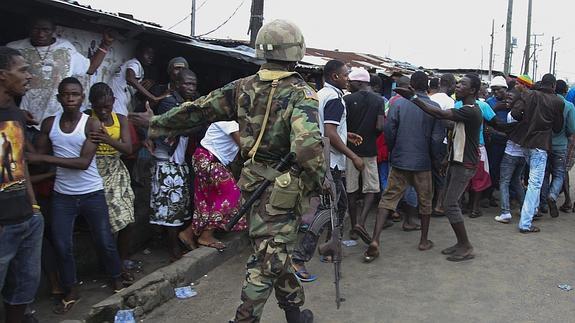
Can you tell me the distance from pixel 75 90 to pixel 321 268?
2680 millimetres

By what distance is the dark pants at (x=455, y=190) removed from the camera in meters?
5.11

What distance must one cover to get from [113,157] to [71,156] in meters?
0.52

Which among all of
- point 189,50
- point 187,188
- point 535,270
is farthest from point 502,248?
point 189,50

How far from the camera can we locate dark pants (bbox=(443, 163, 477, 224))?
511 cm

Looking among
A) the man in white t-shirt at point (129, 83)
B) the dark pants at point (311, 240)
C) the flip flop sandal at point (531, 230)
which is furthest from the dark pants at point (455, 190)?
the man in white t-shirt at point (129, 83)

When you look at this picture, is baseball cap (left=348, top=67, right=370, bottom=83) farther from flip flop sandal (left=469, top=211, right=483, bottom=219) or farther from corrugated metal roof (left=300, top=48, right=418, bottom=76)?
flip flop sandal (left=469, top=211, right=483, bottom=219)

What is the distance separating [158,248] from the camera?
5.45m

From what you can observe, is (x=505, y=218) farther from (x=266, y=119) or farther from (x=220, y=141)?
(x=266, y=119)

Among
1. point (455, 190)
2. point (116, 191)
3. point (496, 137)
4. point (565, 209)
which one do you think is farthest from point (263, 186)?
point (565, 209)

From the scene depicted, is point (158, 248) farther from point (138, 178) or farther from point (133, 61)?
point (133, 61)

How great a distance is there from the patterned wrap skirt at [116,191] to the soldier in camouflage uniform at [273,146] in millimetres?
1176

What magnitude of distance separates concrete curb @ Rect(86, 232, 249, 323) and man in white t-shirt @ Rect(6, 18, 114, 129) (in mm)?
1603

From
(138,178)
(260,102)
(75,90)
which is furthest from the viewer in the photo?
(138,178)

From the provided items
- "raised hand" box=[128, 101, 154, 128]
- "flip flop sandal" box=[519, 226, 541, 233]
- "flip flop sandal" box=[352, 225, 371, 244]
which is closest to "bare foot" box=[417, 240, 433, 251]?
"flip flop sandal" box=[352, 225, 371, 244]
